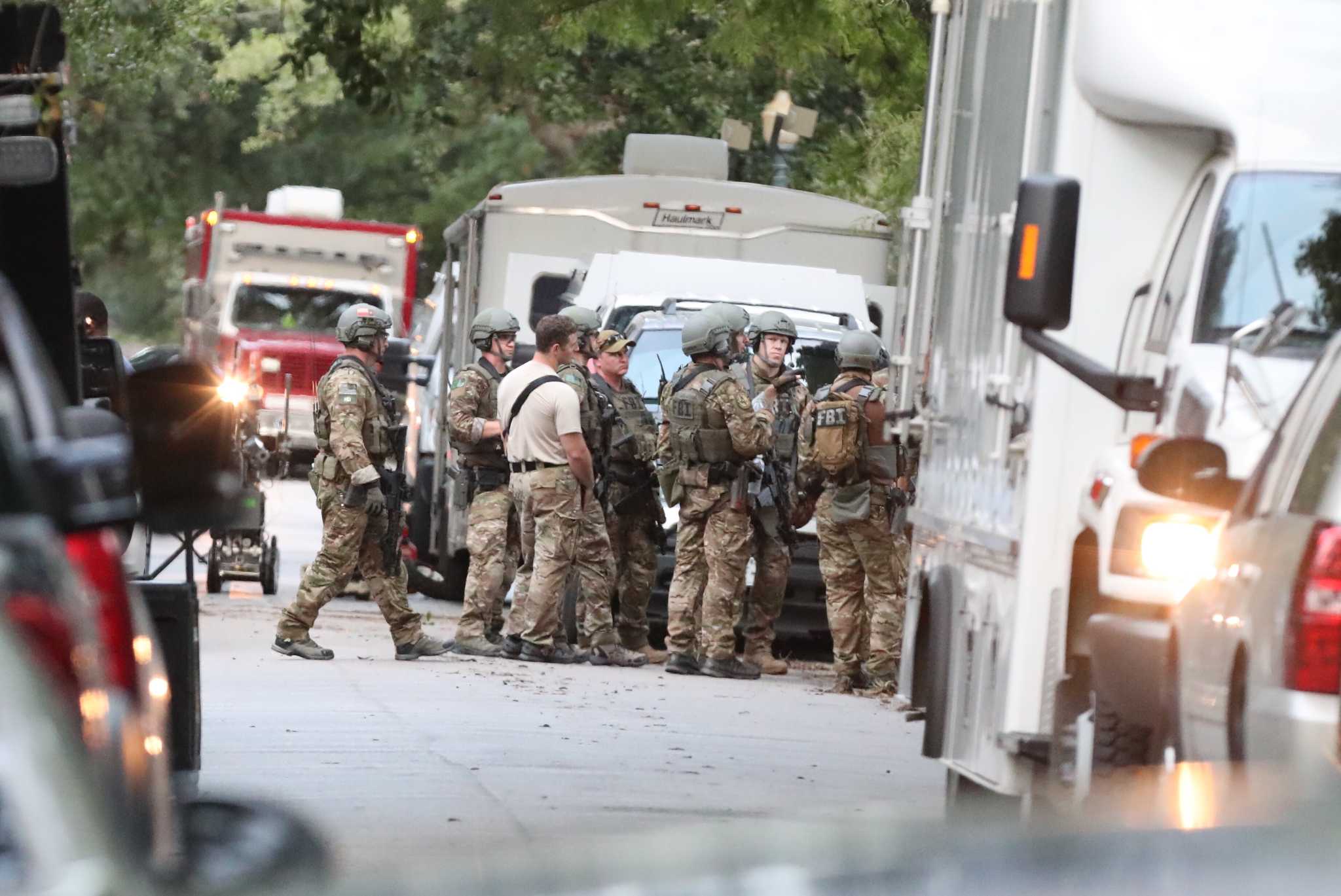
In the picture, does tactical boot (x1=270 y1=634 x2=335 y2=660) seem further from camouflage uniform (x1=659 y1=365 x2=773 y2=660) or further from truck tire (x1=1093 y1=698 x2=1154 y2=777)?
truck tire (x1=1093 y1=698 x2=1154 y2=777)

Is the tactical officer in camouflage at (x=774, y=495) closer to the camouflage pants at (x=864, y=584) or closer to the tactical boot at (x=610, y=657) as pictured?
the camouflage pants at (x=864, y=584)

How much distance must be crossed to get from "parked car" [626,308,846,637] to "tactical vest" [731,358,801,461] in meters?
0.58

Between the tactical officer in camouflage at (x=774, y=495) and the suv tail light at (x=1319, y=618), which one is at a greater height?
the suv tail light at (x=1319, y=618)

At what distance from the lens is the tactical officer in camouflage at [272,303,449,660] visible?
13.5m

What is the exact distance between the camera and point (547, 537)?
13.8m

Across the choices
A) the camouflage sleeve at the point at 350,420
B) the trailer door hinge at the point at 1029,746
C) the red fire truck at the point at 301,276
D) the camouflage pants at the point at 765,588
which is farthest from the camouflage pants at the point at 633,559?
the red fire truck at the point at 301,276

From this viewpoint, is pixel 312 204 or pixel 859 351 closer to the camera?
pixel 859 351

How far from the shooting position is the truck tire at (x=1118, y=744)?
6098 mm

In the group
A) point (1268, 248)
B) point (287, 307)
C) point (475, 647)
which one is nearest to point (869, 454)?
point (475, 647)

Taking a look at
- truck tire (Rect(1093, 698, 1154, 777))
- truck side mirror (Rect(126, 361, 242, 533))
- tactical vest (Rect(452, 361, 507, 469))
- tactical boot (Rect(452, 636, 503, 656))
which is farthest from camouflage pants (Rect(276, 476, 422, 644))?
truck side mirror (Rect(126, 361, 242, 533))

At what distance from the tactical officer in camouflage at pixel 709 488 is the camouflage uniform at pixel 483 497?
3.27 feet

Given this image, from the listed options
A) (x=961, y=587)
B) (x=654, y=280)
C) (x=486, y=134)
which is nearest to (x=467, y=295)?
(x=654, y=280)

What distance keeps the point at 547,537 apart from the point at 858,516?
1645 millimetres

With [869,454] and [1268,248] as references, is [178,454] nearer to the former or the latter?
[1268,248]
